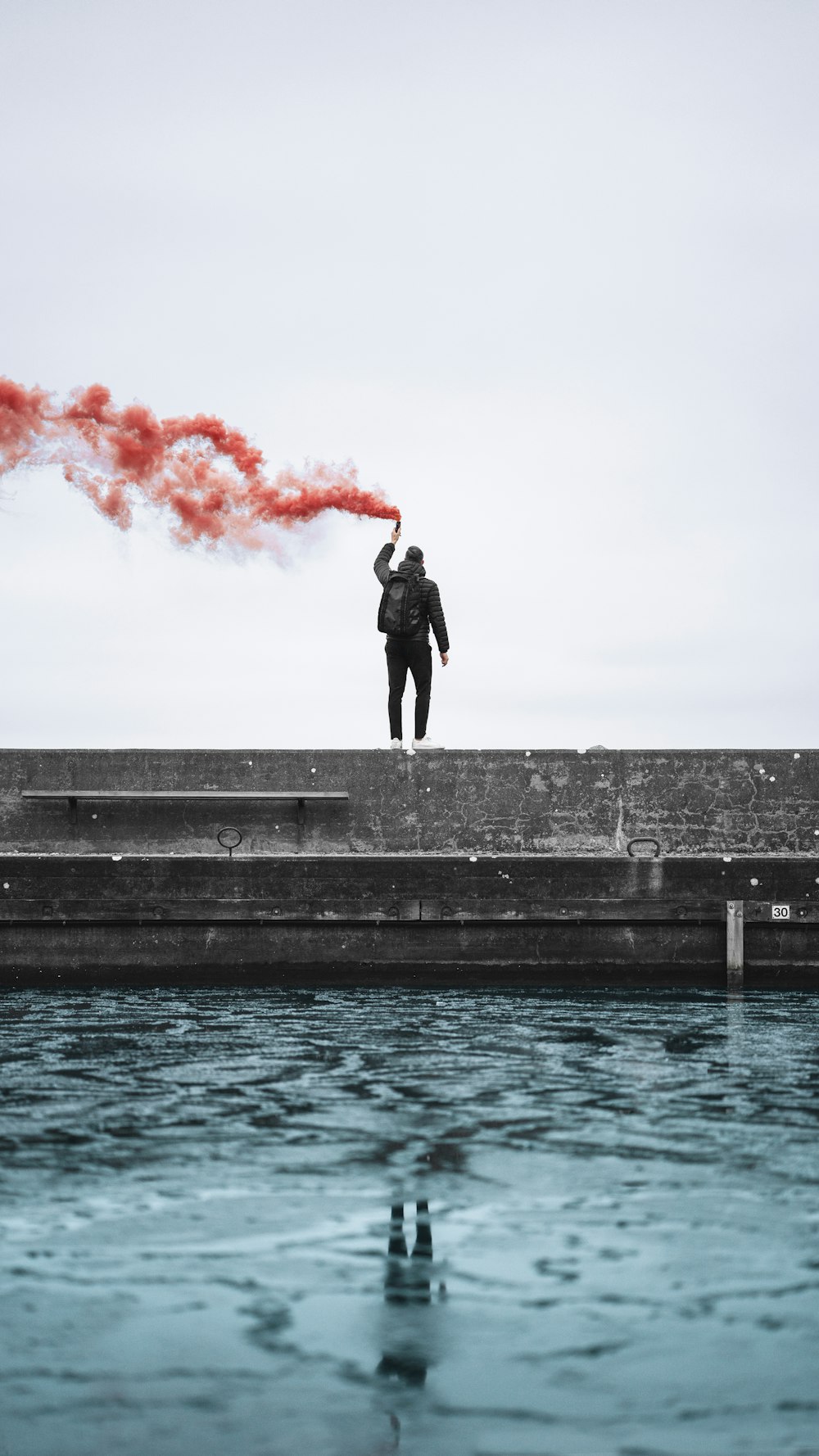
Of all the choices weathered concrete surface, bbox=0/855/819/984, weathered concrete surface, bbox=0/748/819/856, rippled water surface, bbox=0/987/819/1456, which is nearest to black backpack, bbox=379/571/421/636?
weathered concrete surface, bbox=0/748/819/856

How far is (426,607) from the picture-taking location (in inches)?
514

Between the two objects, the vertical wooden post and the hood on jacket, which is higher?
the hood on jacket

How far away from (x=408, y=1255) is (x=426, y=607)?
30.5 ft

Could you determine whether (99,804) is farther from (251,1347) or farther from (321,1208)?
(251,1347)

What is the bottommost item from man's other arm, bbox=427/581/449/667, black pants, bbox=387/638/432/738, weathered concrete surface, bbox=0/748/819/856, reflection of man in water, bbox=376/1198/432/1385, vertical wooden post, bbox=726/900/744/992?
reflection of man in water, bbox=376/1198/432/1385

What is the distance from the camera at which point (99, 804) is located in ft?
42.9

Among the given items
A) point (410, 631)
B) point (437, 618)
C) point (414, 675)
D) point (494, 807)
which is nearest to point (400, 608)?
point (410, 631)

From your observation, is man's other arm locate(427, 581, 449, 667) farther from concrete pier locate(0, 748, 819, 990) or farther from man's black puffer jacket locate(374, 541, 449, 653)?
concrete pier locate(0, 748, 819, 990)

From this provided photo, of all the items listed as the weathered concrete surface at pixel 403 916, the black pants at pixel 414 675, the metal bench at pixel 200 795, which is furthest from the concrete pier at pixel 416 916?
the black pants at pixel 414 675

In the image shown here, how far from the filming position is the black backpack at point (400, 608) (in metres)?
12.9

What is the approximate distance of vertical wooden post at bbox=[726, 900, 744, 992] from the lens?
38.2 feet

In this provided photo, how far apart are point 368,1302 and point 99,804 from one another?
970 cm

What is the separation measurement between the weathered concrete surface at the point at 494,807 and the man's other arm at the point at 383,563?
5.87ft

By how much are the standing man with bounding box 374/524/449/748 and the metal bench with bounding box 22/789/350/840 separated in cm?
92
